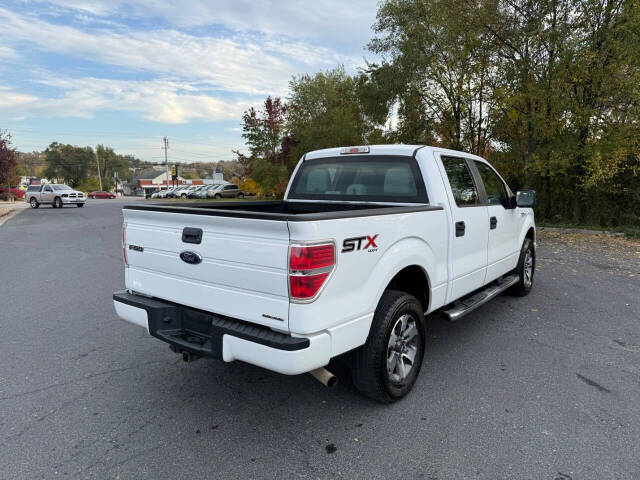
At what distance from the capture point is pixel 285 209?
4.55 meters

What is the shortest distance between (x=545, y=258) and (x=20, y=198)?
60323mm

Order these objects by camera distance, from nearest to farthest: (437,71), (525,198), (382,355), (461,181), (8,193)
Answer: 1. (382,355)
2. (461,181)
3. (525,198)
4. (437,71)
5. (8,193)

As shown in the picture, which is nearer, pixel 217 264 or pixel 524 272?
pixel 217 264

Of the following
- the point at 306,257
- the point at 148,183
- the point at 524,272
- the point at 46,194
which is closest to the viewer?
the point at 306,257

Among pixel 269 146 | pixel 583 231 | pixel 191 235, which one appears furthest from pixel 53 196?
pixel 191 235

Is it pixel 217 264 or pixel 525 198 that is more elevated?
A: pixel 525 198

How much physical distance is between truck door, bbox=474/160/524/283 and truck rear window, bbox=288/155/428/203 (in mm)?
1115

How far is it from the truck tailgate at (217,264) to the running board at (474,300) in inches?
75.9

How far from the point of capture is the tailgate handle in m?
2.67

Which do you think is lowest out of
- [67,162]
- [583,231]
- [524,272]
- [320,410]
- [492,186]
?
[320,410]

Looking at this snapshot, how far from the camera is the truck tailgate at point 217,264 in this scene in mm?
2338

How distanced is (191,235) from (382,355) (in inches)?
60.0

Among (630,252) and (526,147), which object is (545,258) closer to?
(630,252)

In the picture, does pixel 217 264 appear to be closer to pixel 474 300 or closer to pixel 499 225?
pixel 474 300
